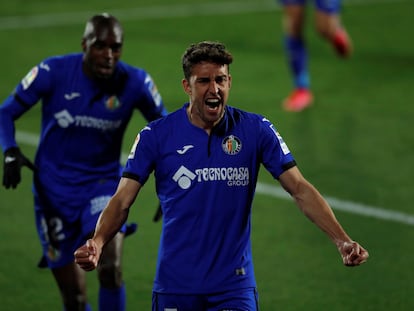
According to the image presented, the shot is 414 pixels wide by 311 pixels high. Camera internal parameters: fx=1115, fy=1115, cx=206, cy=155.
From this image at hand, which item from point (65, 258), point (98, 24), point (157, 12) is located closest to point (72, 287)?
point (65, 258)

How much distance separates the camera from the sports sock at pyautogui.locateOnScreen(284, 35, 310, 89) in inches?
530

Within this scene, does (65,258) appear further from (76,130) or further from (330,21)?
(330,21)

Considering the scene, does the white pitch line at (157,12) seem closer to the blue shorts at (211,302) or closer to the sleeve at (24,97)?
the sleeve at (24,97)

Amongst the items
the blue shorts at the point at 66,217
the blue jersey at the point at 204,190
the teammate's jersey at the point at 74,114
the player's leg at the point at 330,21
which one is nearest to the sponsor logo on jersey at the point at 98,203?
the blue shorts at the point at 66,217

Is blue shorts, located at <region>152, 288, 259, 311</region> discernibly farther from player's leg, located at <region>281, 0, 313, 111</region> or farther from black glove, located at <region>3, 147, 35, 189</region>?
player's leg, located at <region>281, 0, 313, 111</region>

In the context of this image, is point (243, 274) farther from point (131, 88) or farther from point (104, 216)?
point (131, 88)

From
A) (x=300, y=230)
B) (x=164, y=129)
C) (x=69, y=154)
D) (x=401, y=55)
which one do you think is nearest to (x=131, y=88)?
(x=69, y=154)

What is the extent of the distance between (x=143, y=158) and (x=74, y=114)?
67.1 inches

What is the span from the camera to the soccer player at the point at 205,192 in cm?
578

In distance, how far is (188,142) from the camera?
5.86 metres

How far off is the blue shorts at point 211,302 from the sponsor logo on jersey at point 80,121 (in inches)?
74.4

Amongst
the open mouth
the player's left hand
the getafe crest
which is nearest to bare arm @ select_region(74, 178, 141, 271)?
the open mouth

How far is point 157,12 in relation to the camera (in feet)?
61.1

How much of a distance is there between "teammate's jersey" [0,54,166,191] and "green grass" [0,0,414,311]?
1.23 meters
